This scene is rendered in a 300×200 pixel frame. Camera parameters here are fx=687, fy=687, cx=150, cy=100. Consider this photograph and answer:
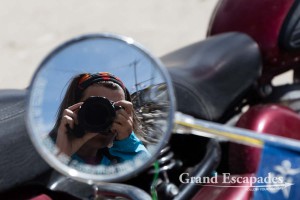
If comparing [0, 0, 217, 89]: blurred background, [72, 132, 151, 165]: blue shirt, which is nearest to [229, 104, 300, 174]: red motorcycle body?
[72, 132, 151, 165]: blue shirt

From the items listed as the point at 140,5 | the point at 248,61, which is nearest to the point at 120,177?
the point at 248,61

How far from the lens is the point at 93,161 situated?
0.77 meters

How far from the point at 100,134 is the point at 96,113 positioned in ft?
0.09

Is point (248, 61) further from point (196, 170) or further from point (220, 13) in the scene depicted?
point (196, 170)

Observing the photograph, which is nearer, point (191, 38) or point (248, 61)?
point (248, 61)

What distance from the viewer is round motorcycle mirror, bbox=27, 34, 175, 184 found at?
2.39 ft

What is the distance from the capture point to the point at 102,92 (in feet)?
2.39

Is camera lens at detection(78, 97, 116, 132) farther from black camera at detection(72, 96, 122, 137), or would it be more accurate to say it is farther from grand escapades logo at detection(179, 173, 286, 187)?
grand escapades logo at detection(179, 173, 286, 187)

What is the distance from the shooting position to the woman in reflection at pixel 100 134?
0.74 metres

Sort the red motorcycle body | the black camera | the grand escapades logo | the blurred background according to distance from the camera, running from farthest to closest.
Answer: the blurred background < the red motorcycle body < the grand escapades logo < the black camera

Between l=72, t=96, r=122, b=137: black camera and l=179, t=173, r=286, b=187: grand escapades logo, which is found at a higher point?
l=72, t=96, r=122, b=137: black camera

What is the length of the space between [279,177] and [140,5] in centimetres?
247

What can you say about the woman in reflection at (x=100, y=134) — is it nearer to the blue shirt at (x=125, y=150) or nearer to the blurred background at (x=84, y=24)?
the blue shirt at (x=125, y=150)

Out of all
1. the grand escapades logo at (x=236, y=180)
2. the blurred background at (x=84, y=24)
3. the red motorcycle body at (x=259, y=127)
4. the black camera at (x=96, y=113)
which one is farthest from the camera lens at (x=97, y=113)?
the blurred background at (x=84, y=24)
